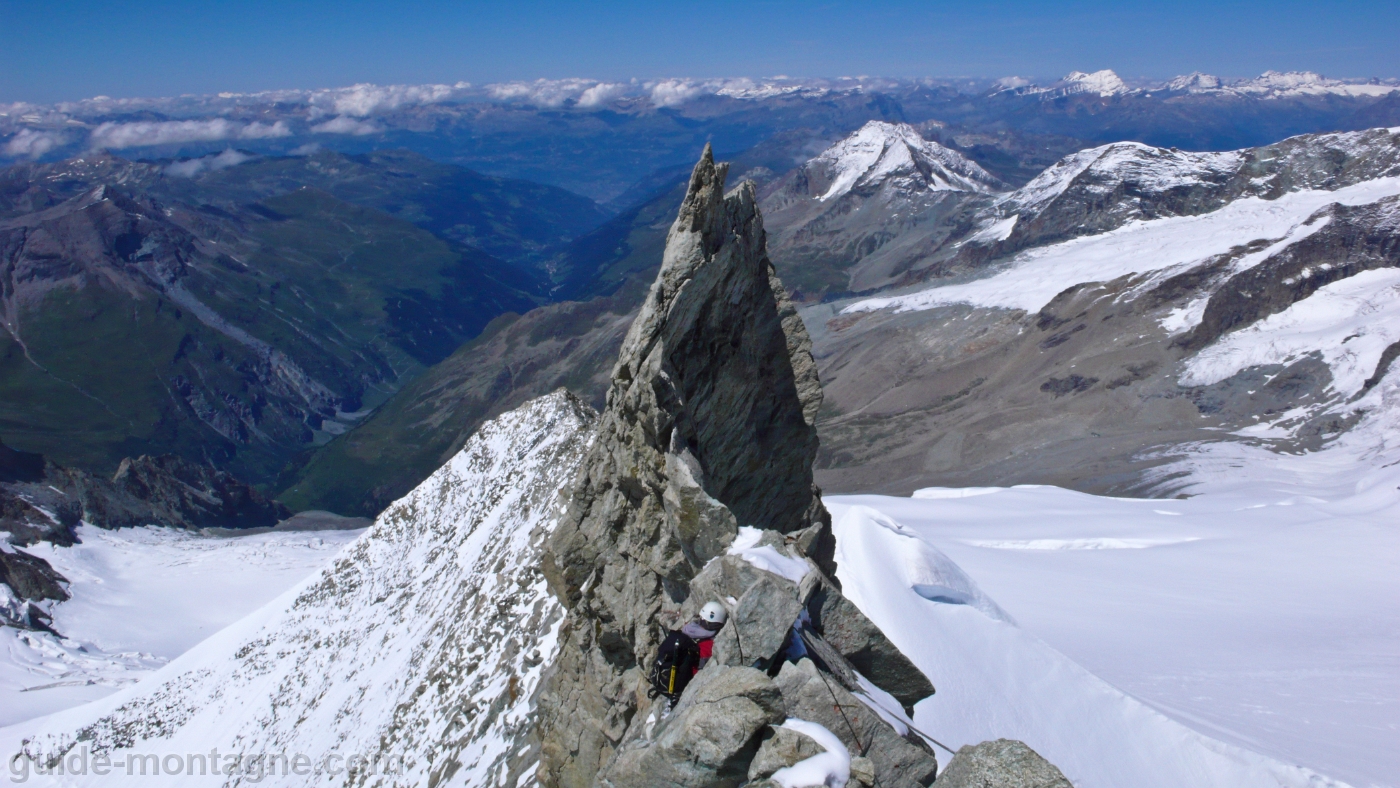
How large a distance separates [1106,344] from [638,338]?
547 ft

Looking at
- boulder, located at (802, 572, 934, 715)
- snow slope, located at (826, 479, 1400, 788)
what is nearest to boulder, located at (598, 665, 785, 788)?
boulder, located at (802, 572, 934, 715)

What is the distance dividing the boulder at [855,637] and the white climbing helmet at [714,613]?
121 centimetres

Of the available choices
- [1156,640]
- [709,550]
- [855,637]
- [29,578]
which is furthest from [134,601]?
[855,637]

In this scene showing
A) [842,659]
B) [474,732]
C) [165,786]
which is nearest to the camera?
[842,659]

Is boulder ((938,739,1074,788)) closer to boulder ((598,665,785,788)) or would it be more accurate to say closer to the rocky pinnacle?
boulder ((598,665,785,788))

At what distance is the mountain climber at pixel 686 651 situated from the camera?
10.3 m

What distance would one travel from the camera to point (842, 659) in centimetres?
1046

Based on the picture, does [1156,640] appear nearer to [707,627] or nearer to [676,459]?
[676,459]

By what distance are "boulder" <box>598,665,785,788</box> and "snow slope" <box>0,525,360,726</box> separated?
293 feet

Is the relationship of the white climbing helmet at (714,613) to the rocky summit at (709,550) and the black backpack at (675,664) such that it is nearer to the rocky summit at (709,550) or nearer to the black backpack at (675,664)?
the rocky summit at (709,550)

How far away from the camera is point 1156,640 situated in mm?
27250

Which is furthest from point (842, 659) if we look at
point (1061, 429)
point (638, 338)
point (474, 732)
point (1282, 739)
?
point (1061, 429)

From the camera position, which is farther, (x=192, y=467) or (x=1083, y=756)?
(x=192, y=467)

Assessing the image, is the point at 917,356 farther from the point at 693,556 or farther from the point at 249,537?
the point at 693,556
